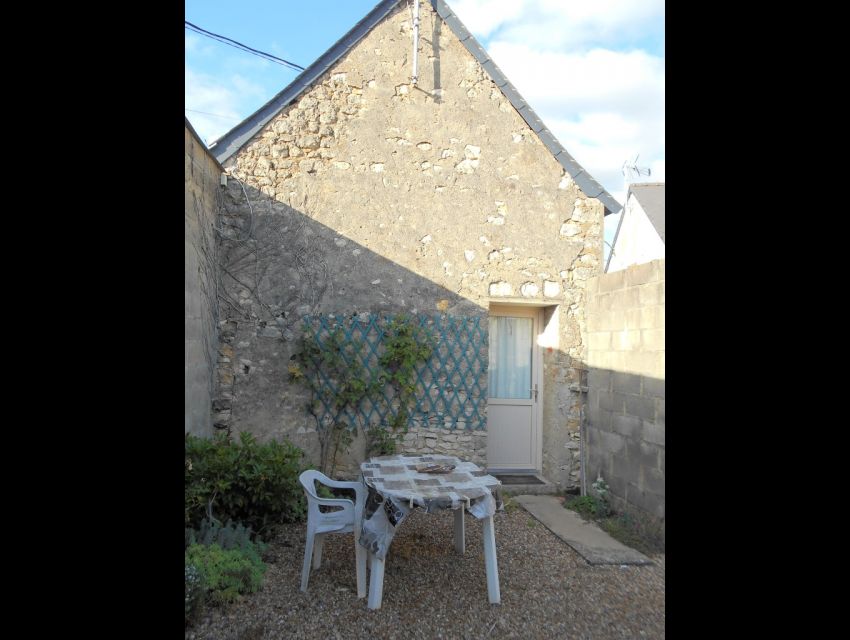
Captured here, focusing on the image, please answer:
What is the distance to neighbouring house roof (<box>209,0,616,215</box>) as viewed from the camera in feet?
16.7

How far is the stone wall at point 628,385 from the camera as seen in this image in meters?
4.32

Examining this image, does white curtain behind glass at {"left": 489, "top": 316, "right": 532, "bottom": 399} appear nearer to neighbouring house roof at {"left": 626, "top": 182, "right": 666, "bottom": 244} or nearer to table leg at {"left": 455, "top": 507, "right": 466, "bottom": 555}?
table leg at {"left": 455, "top": 507, "right": 466, "bottom": 555}

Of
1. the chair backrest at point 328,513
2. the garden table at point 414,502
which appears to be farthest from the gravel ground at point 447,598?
the chair backrest at point 328,513

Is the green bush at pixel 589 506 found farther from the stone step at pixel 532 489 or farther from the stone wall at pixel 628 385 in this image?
the stone step at pixel 532 489

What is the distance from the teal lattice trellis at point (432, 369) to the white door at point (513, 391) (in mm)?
423

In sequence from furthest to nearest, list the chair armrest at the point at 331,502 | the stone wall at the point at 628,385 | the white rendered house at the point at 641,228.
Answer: the white rendered house at the point at 641,228
the stone wall at the point at 628,385
the chair armrest at the point at 331,502

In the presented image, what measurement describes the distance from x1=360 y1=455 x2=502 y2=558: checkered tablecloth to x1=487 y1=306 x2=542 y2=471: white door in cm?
223

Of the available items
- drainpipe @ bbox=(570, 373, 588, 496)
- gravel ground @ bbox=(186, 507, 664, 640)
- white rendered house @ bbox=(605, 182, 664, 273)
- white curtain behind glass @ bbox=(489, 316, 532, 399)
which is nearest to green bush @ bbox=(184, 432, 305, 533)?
gravel ground @ bbox=(186, 507, 664, 640)

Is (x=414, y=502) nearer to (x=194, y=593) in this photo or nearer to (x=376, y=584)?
(x=376, y=584)

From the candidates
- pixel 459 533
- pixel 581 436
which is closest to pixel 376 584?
pixel 459 533

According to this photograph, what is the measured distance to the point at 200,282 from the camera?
178 inches
